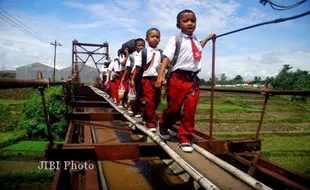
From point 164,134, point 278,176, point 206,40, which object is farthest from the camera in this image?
point 164,134

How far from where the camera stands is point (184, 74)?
2.82 m

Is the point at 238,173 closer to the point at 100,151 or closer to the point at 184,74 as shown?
the point at 184,74

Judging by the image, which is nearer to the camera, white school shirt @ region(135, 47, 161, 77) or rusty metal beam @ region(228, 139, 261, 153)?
rusty metal beam @ region(228, 139, 261, 153)

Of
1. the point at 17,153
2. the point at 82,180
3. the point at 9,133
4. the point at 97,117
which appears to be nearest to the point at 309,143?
the point at 97,117

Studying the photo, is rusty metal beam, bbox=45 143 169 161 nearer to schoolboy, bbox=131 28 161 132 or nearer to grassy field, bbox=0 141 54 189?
schoolboy, bbox=131 28 161 132

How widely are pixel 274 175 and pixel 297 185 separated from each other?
0.90 ft

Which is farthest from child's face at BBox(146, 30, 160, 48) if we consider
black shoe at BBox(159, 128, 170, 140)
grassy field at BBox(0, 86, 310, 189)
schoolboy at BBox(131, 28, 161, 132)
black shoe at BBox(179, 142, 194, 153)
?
grassy field at BBox(0, 86, 310, 189)

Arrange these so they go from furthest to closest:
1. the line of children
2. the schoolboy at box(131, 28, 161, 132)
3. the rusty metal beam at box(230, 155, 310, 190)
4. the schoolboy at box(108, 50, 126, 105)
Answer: the schoolboy at box(108, 50, 126, 105) < the schoolboy at box(131, 28, 161, 132) < the line of children < the rusty metal beam at box(230, 155, 310, 190)

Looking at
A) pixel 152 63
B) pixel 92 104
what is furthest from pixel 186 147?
pixel 92 104

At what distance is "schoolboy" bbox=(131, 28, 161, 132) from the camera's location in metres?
3.79

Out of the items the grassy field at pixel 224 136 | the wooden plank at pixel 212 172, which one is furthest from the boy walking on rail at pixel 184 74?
the grassy field at pixel 224 136

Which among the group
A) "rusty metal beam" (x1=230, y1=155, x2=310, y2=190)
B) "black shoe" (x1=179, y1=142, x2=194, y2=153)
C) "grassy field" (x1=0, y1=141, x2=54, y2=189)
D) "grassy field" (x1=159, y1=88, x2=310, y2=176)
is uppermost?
"black shoe" (x1=179, y1=142, x2=194, y2=153)

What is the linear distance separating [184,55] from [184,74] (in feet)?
0.72

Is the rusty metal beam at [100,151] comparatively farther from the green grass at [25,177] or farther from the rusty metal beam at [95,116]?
the green grass at [25,177]
